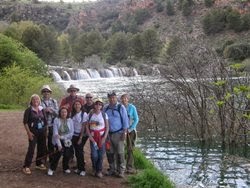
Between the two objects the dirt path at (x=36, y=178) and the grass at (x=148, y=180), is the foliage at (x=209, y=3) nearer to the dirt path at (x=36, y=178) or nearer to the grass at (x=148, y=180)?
the dirt path at (x=36, y=178)

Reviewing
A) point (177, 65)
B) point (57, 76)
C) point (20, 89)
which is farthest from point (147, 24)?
point (177, 65)

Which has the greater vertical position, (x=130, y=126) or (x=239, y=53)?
(x=239, y=53)

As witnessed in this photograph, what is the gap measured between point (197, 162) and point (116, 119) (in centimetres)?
539

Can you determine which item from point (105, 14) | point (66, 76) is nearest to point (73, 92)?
point (66, 76)

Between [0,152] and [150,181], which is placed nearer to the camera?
[150,181]

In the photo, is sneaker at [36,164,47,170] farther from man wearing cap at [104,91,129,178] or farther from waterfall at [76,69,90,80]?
waterfall at [76,69,90,80]

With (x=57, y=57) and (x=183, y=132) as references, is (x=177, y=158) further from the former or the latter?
(x=57, y=57)

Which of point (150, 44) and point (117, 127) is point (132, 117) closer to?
point (117, 127)

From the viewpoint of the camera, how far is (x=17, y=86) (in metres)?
26.6

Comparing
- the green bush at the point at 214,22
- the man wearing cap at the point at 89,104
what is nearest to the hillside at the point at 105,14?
the green bush at the point at 214,22

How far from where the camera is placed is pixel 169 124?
1983cm

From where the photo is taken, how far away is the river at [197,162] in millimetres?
12219

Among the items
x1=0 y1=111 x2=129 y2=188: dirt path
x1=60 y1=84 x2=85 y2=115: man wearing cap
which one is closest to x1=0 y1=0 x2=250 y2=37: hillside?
x1=0 y1=111 x2=129 y2=188: dirt path

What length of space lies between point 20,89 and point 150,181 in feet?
60.6
